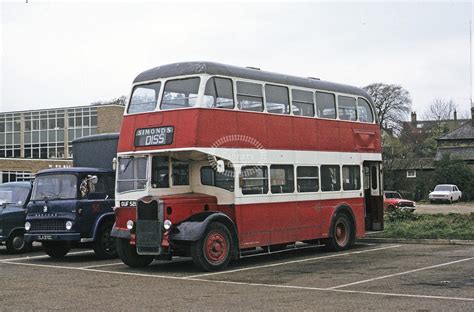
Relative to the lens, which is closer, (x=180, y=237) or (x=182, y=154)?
(x=180, y=237)

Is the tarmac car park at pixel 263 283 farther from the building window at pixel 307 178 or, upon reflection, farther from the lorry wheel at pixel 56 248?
the building window at pixel 307 178

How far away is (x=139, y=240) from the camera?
14164 mm

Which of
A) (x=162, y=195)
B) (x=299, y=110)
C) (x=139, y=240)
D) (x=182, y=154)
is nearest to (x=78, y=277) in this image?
(x=139, y=240)

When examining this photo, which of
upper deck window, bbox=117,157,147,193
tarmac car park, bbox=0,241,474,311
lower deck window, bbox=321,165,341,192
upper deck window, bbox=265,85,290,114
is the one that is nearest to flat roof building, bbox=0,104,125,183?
lower deck window, bbox=321,165,341,192

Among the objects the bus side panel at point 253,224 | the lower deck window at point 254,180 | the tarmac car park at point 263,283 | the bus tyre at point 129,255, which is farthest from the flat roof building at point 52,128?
the bus side panel at point 253,224

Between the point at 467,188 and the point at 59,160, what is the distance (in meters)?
36.3

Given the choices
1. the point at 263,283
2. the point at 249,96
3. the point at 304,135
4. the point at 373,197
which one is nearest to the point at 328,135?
the point at 304,135

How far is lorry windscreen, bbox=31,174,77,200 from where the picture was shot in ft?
55.1

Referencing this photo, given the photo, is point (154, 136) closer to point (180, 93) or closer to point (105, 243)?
point (180, 93)

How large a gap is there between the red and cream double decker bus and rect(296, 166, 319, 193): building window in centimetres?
3

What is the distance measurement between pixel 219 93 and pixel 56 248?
6550 millimetres

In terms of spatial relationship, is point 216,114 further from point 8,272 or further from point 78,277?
point 8,272

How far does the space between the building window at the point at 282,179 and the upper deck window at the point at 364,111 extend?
12.7 ft

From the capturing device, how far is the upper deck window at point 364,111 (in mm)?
19266
